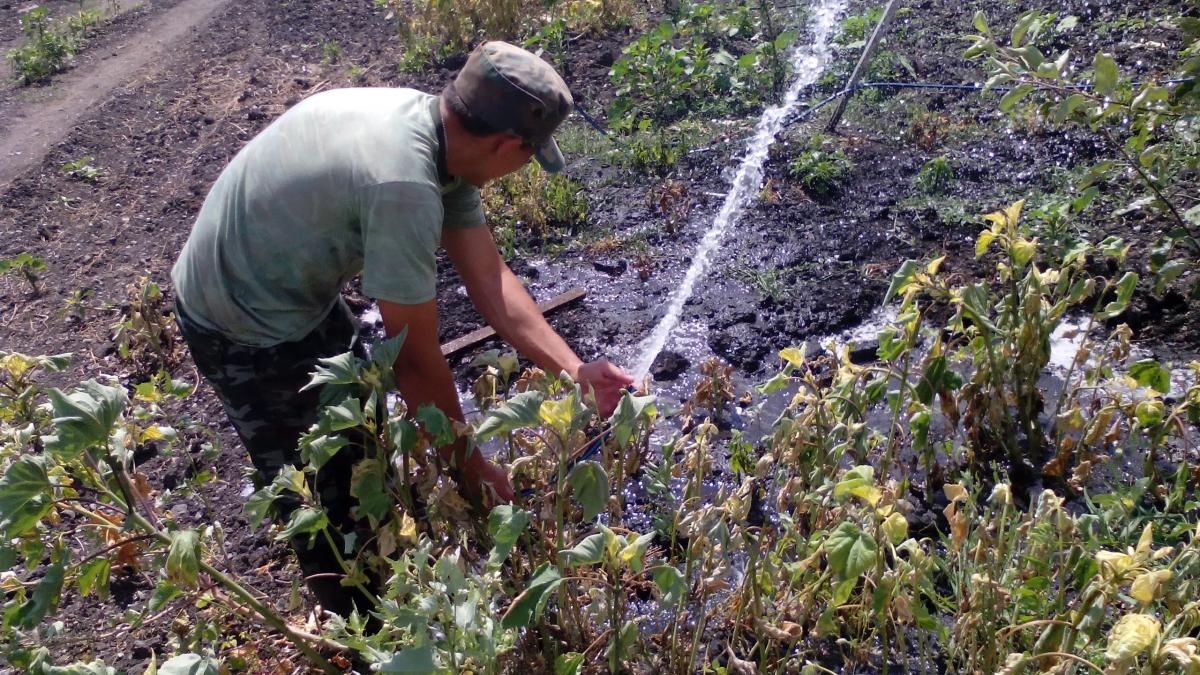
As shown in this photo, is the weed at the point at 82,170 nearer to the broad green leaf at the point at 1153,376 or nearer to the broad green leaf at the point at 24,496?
the broad green leaf at the point at 24,496

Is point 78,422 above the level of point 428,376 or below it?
above

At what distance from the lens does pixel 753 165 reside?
493 centimetres

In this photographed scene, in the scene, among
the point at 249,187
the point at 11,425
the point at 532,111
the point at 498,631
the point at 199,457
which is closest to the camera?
the point at 498,631

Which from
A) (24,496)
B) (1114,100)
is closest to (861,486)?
(24,496)

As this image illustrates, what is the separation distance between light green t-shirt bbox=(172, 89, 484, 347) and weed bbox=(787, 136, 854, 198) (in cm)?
243

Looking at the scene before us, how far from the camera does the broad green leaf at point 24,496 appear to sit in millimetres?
1686

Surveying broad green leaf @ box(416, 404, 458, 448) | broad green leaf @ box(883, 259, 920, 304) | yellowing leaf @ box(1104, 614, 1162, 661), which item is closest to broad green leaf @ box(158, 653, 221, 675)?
broad green leaf @ box(416, 404, 458, 448)

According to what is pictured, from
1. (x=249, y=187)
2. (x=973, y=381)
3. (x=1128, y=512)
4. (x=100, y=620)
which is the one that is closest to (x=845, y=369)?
(x=973, y=381)

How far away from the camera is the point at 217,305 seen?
244cm

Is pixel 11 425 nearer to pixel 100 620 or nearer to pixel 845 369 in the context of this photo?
pixel 100 620

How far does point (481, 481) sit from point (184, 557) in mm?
778

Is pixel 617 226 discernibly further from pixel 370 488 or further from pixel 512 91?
pixel 370 488

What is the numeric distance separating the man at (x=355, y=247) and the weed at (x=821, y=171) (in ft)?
7.82

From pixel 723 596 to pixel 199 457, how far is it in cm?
213
